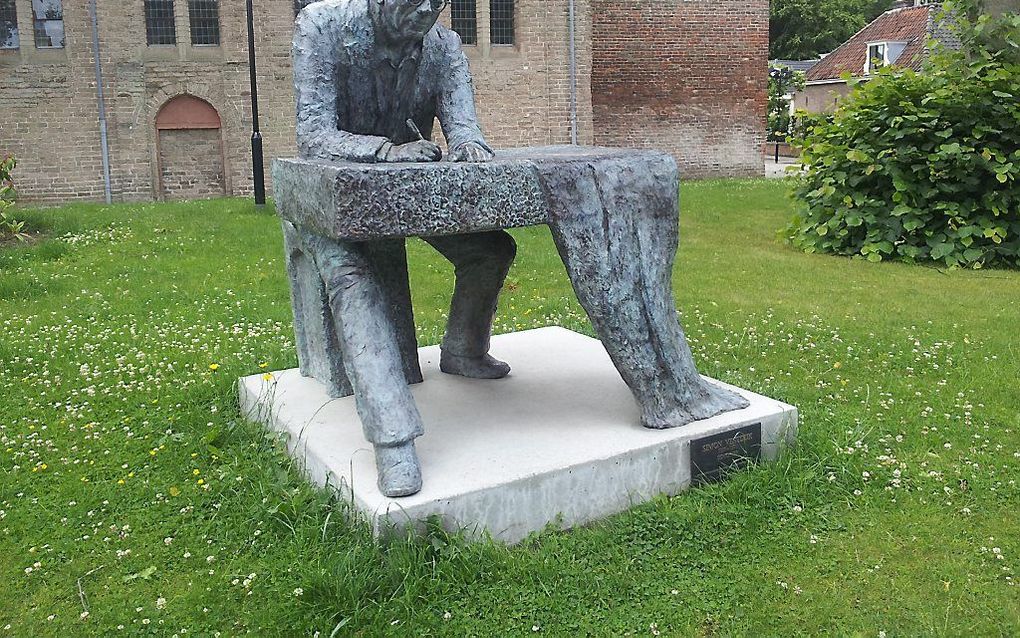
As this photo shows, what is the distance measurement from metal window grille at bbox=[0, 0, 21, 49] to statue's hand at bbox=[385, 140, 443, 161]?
16.4 meters

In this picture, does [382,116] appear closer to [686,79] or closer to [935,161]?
[935,161]

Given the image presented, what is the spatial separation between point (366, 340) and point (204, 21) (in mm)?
16254

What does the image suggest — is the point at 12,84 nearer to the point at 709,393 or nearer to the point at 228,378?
the point at 228,378

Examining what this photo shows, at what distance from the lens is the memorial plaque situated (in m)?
3.81

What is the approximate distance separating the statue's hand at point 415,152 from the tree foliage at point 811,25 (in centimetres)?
4096

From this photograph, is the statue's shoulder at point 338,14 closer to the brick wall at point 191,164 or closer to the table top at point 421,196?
the table top at point 421,196

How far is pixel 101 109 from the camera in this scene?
57.2ft

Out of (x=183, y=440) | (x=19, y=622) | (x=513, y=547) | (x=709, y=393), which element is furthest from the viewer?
(x=183, y=440)

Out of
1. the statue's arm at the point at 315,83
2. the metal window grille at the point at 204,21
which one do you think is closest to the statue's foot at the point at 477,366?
the statue's arm at the point at 315,83

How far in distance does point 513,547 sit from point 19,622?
1.59 meters

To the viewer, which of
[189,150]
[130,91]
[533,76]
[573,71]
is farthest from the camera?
[573,71]

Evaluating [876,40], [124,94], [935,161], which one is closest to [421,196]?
[935,161]

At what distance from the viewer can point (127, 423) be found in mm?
4727

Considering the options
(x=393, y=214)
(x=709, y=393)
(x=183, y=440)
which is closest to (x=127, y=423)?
(x=183, y=440)
